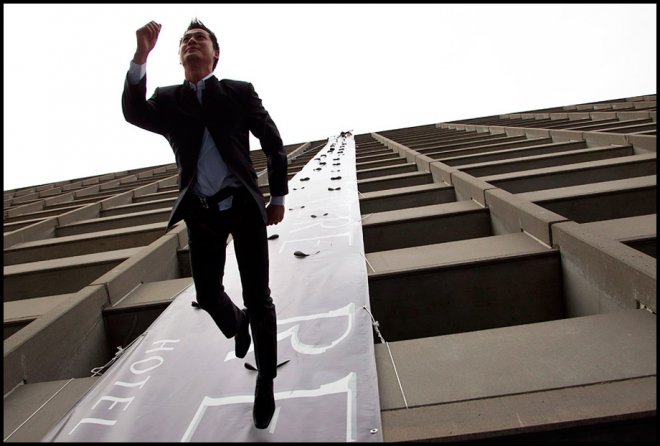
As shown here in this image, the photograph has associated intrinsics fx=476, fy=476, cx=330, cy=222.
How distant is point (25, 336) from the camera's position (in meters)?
4.47

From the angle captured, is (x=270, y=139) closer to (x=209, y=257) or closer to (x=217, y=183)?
(x=217, y=183)

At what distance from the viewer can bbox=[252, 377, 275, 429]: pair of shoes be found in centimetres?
285

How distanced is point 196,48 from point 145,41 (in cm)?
39

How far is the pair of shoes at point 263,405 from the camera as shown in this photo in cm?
285

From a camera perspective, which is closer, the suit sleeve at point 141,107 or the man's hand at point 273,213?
the suit sleeve at point 141,107

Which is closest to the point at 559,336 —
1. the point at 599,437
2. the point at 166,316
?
the point at 599,437

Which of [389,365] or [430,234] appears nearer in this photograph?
[389,365]

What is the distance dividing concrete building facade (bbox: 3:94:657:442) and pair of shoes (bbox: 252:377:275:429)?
0.74 meters

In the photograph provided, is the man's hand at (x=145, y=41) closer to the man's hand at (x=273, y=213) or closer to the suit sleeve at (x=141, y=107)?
the suit sleeve at (x=141, y=107)

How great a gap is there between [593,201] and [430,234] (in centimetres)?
278

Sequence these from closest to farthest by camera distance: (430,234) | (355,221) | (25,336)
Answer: (25,336), (355,221), (430,234)

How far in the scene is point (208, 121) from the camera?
283 cm

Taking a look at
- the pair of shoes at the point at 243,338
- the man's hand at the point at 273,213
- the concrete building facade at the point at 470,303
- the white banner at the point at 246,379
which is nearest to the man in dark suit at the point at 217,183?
the man's hand at the point at 273,213

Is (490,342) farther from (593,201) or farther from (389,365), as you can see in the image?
(593,201)
